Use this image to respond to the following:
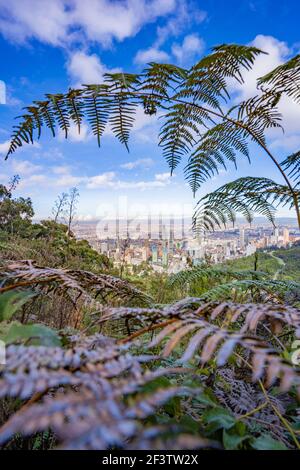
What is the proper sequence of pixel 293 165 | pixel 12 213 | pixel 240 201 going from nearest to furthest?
1. pixel 293 165
2. pixel 240 201
3. pixel 12 213

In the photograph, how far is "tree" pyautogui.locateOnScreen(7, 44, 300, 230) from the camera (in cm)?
112

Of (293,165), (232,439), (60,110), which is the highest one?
(60,110)

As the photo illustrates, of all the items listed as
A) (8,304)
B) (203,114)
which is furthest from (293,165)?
(8,304)

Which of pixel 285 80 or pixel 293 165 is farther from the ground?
pixel 285 80

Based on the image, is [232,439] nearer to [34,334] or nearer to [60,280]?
[34,334]

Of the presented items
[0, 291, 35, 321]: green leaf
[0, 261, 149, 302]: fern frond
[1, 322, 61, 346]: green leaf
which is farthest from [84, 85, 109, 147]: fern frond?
[1, 322, 61, 346]: green leaf

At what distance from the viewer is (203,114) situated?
1504 millimetres

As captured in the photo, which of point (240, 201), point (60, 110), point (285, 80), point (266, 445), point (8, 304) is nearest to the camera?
point (266, 445)

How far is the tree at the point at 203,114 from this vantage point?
1.12 meters

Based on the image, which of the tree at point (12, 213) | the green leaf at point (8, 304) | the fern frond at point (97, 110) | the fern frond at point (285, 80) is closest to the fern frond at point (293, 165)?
the fern frond at point (285, 80)

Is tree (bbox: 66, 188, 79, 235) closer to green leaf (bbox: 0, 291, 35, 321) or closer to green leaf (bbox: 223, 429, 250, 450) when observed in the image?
green leaf (bbox: 0, 291, 35, 321)

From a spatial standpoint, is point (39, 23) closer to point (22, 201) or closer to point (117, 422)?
point (117, 422)
